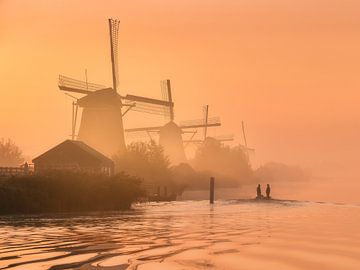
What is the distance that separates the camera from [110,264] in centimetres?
1400

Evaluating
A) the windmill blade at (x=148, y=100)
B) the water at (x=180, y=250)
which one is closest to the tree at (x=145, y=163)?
the windmill blade at (x=148, y=100)

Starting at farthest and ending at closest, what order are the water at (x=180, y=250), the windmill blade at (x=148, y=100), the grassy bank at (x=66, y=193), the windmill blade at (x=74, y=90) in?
the windmill blade at (x=148, y=100)
the windmill blade at (x=74, y=90)
the grassy bank at (x=66, y=193)
the water at (x=180, y=250)

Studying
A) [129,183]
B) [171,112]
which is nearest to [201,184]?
[171,112]

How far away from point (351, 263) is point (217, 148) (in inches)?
5748

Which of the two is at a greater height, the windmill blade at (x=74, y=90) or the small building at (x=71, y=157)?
the windmill blade at (x=74, y=90)

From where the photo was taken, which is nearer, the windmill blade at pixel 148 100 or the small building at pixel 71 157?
the small building at pixel 71 157

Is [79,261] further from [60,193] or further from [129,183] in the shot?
[129,183]

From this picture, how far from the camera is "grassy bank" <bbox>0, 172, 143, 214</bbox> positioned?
41.8m

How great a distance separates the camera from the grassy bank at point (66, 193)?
137 ft

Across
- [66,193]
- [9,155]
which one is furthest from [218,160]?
[66,193]

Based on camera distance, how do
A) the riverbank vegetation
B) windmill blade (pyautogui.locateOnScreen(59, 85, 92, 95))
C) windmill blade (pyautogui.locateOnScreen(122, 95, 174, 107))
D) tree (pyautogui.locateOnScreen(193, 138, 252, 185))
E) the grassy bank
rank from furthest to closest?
tree (pyautogui.locateOnScreen(193, 138, 252, 185))
windmill blade (pyautogui.locateOnScreen(122, 95, 174, 107))
windmill blade (pyautogui.locateOnScreen(59, 85, 92, 95))
the riverbank vegetation
the grassy bank

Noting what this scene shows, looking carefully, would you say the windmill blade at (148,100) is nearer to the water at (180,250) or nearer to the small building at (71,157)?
the small building at (71,157)

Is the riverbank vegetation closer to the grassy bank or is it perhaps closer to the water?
the grassy bank

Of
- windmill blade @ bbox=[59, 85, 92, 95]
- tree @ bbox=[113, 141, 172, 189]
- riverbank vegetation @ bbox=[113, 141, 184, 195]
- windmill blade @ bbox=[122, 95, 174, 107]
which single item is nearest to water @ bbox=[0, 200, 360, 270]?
riverbank vegetation @ bbox=[113, 141, 184, 195]
